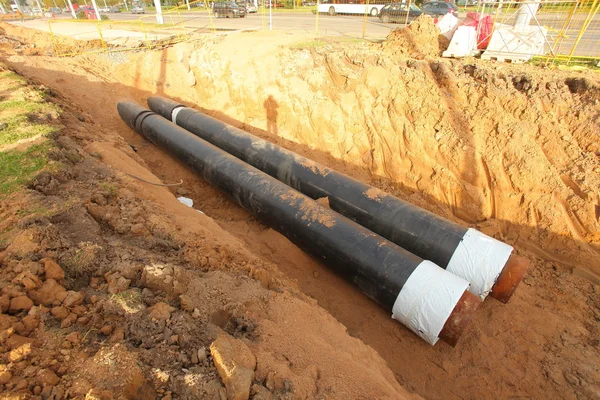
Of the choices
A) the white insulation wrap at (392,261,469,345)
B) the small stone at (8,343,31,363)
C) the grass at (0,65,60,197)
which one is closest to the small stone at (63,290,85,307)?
the small stone at (8,343,31,363)

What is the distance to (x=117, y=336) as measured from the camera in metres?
2.49

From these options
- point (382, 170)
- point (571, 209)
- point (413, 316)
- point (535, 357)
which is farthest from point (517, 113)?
point (413, 316)

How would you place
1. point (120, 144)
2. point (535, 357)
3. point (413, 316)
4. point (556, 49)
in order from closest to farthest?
point (413, 316), point (535, 357), point (120, 144), point (556, 49)

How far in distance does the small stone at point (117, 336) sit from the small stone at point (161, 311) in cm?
25

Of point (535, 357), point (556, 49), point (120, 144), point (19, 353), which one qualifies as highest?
point (556, 49)

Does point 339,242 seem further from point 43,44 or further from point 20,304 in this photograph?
point 43,44

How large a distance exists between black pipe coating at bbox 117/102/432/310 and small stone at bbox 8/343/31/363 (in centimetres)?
357

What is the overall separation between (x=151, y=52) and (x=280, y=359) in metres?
14.2

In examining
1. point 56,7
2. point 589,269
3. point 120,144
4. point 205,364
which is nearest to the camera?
point 205,364

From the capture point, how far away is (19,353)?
84.4 inches

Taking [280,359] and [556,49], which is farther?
[556,49]

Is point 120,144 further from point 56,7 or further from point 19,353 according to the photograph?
point 56,7

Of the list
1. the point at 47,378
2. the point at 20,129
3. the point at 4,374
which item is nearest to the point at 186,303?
the point at 47,378

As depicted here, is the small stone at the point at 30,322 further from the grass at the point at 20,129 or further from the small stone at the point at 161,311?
the grass at the point at 20,129
